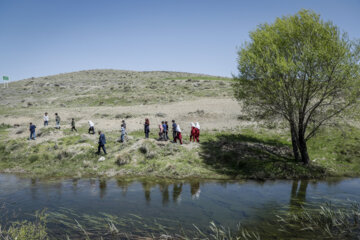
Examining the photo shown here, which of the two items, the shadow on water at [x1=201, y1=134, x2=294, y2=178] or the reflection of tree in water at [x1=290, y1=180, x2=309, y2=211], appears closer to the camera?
the reflection of tree in water at [x1=290, y1=180, x2=309, y2=211]

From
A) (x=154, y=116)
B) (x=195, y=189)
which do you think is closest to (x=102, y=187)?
(x=195, y=189)

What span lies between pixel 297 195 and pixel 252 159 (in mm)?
7765

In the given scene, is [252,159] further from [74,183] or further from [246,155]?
[74,183]

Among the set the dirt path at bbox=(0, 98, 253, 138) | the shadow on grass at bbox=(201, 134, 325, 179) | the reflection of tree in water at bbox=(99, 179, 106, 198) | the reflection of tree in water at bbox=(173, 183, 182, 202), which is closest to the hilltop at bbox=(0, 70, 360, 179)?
the shadow on grass at bbox=(201, 134, 325, 179)

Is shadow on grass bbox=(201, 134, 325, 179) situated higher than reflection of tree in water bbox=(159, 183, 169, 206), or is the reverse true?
shadow on grass bbox=(201, 134, 325, 179)

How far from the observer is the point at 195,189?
19.5m

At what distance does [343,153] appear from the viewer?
28.1 metres

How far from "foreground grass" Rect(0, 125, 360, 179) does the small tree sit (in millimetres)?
3283

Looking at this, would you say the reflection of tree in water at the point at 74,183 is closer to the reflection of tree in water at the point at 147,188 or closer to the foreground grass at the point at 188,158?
the foreground grass at the point at 188,158

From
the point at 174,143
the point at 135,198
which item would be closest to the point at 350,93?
the point at 174,143

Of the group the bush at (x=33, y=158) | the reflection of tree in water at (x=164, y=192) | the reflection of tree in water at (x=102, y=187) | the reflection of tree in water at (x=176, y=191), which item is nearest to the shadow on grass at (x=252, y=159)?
the reflection of tree in water at (x=176, y=191)

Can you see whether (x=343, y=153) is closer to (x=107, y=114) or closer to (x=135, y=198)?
(x=135, y=198)

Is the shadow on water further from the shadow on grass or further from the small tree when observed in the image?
the small tree

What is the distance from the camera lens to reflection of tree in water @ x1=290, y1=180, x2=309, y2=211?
15825mm
